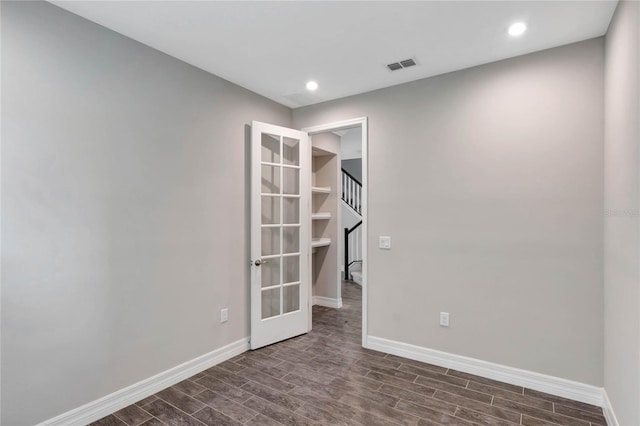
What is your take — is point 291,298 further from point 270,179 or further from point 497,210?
point 497,210

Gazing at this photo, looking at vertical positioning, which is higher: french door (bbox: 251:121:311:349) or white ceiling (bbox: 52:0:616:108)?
white ceiling (bbox: 52:0:616:108)

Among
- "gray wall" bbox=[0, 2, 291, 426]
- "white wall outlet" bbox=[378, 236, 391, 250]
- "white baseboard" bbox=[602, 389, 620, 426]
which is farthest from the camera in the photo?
"white wall outlet" bbox=[378, 236, 391, 250]

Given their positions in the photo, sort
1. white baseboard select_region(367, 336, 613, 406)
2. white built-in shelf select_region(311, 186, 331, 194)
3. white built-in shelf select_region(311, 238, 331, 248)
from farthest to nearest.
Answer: white built-in shelf select_region(311, 186, 331, 194) < white built-in shelf select_region(311, 238, 331, 248) < white baseboard select_region(367, 336, 613, 406)

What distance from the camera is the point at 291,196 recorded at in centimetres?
365

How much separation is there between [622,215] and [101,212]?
336cm

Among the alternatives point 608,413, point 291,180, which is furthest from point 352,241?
point 608,413

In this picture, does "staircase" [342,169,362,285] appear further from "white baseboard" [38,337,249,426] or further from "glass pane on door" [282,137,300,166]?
"white baseboard" [38,337,249,426]

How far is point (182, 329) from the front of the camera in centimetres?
277

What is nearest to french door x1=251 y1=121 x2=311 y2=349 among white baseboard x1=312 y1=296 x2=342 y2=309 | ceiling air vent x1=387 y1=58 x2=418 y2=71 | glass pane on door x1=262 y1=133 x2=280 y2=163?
glass pane on door x1=262 y1=133 x2=280 y2=163

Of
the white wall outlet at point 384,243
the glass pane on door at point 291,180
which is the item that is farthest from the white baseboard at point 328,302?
the glass pane on door at point 291,180

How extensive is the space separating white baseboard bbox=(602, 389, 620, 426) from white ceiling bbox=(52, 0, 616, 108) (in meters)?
2.59

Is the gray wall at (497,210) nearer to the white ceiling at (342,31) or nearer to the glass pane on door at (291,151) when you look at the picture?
the white ceiling at (342,31)

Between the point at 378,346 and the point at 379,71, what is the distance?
→ 2.72m

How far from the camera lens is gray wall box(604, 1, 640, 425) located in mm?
1650
